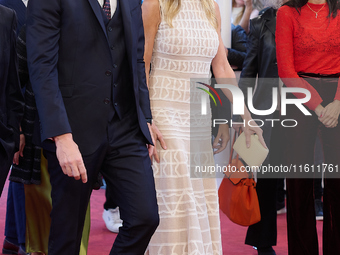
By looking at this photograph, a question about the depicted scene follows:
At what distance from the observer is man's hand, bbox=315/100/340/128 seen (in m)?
3.06

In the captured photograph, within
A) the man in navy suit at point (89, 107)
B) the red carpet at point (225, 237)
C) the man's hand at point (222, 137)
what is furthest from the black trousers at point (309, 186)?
the man in navy suit at point (89, 107)

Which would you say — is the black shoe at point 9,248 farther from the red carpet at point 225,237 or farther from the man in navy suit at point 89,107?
the man in navy suit at point 89,107

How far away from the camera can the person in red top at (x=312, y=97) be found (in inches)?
122

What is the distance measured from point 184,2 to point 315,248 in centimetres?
164

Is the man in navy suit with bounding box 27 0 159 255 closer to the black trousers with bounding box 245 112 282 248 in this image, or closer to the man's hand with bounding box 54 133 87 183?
the man's hand with bounding box 54 133 87 183

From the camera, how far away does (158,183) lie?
9.22 ft

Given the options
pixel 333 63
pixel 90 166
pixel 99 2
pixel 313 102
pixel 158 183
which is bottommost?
pixel 158 183

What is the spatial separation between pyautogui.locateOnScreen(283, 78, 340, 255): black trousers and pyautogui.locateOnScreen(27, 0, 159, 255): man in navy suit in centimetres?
122

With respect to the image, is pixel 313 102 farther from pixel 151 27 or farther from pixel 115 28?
pixel 115 28

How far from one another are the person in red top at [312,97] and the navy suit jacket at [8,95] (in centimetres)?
155

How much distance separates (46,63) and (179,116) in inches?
38.0

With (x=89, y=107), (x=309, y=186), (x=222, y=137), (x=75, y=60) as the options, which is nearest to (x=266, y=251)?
(x=309, y=186)

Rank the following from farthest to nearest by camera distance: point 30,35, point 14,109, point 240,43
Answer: point 240,43 < point 14,109 < point 30,35

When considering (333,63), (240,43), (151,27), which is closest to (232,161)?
(333,63)
